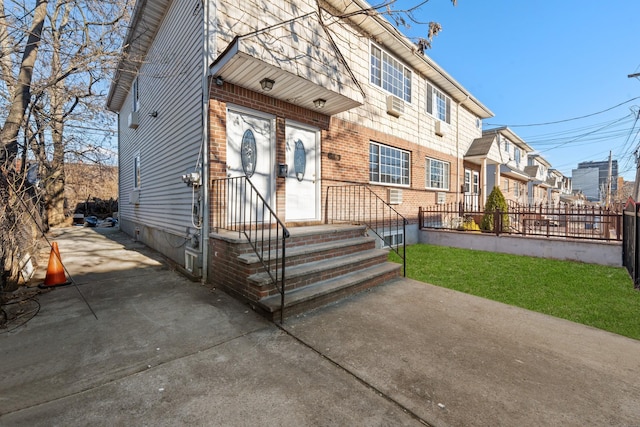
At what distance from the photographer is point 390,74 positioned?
29.6ft

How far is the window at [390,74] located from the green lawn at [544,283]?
5.31 m

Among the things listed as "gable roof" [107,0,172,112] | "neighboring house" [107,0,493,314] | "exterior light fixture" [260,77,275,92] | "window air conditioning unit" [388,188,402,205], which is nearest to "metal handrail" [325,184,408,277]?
"neighboring house" [107,0,493,314]

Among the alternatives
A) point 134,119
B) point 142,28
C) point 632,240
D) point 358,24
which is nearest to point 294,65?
point 358,24

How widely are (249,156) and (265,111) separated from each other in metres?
0.95

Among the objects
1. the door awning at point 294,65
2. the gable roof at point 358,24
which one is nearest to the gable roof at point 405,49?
the gable roof at point 358,24

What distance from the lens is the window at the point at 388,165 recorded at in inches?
325

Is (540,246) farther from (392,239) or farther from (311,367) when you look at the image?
(311,367)

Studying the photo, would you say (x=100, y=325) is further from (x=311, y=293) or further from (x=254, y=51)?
(x=254, y=51)

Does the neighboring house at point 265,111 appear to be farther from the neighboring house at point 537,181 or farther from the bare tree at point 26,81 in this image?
the neighboring house at point 537,181

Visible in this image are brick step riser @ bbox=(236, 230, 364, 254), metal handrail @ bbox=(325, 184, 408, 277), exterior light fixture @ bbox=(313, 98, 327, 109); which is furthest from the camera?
metal handrail @ bbox=(325, 184, 408, 277)

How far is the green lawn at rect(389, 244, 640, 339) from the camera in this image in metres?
3.80

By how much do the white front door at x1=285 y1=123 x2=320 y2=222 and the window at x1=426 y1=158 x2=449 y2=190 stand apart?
19.2ft

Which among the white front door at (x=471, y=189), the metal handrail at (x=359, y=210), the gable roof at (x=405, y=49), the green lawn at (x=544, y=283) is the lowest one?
the green lawn at (x=544, y=283)

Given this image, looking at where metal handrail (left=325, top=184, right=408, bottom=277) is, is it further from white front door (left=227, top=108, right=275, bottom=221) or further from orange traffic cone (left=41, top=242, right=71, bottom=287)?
orange traffic cone (left=41, top=242, right=71, bottom=287)
